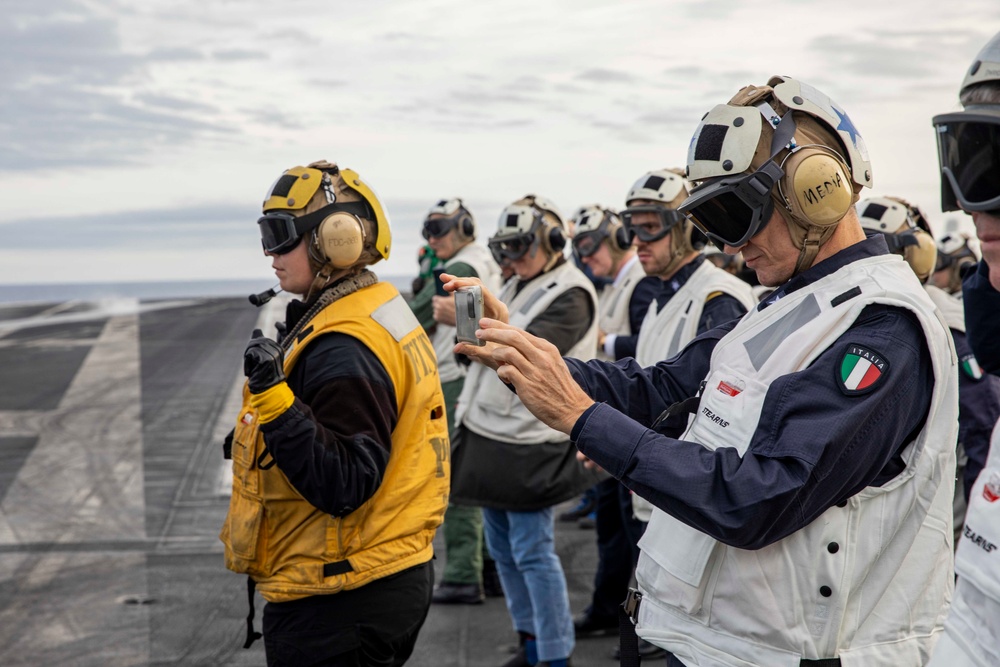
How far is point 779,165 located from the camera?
2.47 metres

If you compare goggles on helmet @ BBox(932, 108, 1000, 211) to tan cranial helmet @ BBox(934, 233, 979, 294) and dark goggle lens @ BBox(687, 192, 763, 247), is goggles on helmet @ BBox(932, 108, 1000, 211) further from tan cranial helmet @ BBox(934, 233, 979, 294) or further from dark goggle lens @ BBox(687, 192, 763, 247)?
tan cranial helmet @ BBox(934, 233, 979, 294)

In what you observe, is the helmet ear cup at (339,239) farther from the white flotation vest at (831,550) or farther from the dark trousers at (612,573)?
the dark trousers at (612,573)

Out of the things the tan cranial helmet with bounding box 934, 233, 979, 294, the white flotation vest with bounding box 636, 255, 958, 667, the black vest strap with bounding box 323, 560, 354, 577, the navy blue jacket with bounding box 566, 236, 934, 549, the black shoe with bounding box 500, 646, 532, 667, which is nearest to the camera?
the navy blue jacket with bounding box 566, 236, 934, 549

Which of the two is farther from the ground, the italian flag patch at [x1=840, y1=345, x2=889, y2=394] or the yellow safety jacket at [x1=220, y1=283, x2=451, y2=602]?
the italian flag patch at [x1=840, y1=345, x2=889, y2=394]

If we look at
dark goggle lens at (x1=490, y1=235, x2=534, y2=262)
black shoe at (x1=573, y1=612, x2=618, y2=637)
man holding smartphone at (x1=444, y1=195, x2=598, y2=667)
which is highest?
dark goggle lens at (x1=490, y1=235, x2=534, y2=262)

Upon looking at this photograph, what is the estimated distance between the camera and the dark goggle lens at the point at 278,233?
3650 mm

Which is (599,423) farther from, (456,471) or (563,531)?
(563,531)

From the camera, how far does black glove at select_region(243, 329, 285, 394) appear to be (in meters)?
3.07

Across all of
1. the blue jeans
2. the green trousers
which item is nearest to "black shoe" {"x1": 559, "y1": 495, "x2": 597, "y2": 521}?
the green trousers

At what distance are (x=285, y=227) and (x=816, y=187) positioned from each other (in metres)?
2.00

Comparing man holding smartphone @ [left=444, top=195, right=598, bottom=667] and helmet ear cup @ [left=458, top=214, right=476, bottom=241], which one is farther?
helmet ear cup @ [left=458, top=214, right=476, bottom=241]

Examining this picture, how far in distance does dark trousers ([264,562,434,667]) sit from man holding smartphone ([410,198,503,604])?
9.10ft

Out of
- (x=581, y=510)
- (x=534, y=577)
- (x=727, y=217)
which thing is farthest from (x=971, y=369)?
(x=581, y=510)

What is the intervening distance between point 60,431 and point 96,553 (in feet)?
19.9
